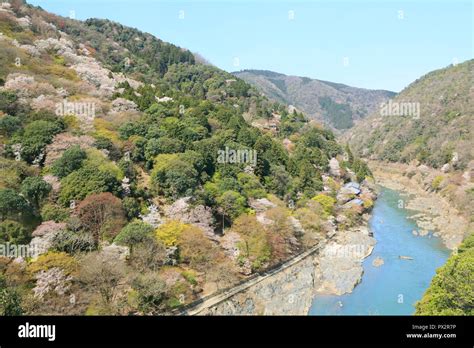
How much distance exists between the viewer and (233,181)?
3522 centimetres

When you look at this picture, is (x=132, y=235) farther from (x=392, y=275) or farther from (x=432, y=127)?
(x=432, y=127)

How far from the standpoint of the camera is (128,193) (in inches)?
1138

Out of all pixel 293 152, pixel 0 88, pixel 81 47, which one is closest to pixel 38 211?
pixel 0 88

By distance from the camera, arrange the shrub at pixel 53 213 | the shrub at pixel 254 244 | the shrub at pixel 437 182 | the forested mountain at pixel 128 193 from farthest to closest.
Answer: the shrub at pixel 437 182, the shrub at pixel 254 244, the shrub at pixel 53 213, the forested mountain at pixel 128 193

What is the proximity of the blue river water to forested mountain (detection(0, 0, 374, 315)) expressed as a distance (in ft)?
14.7

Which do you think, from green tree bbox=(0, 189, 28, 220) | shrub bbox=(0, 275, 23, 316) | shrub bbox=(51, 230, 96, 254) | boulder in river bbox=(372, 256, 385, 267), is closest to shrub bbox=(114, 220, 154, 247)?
shrub bbox=(51, 230, 96, 254)

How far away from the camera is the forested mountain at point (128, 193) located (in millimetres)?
20672

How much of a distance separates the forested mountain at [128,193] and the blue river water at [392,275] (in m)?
4.49

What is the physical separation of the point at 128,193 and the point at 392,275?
2024 centimetres

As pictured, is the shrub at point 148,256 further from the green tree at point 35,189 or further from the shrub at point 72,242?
the green tree at point 35,189

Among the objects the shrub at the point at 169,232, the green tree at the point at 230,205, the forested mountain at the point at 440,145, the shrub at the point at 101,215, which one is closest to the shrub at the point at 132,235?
the shrub at the point at 101,215

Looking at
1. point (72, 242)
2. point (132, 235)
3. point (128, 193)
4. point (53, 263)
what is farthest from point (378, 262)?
point (53, 263)

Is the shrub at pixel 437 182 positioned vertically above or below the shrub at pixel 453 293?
above

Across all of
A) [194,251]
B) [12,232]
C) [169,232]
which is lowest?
[194,251]
